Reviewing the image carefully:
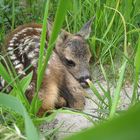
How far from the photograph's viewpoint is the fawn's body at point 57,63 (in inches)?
102

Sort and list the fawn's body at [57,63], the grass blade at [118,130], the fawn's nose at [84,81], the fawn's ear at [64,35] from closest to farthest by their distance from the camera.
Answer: the grass blade at [118,130], the fawn's body at [57,63], the fawn's nose at [84,81], the fawn's ear at [64,35]

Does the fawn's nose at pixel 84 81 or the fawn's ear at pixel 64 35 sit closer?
the fawn's nose at pixel 84 81

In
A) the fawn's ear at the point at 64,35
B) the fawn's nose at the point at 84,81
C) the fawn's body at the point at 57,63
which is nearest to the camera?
the fawn's body at the point at 57,63

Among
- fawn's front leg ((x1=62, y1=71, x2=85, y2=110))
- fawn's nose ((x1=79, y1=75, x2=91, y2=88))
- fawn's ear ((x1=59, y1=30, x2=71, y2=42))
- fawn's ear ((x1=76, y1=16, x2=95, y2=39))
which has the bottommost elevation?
fawn's nose ((x1=79, y1=75, x2=91, y2=88))

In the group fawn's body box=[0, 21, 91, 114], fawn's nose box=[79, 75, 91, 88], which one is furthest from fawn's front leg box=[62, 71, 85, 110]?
fawn's nose box=[79, 75, 91, 88]

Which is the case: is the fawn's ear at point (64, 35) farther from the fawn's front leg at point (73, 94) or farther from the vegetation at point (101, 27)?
the fawn's front leg at point (73, 94)

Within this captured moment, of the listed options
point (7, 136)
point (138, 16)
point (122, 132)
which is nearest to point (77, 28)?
point (138, 16)

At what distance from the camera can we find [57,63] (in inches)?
118

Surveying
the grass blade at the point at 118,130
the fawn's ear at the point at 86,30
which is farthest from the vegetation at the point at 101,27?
the grass blade at the point at 118,130

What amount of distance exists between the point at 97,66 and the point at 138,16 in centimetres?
52

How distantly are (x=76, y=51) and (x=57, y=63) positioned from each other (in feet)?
1.97

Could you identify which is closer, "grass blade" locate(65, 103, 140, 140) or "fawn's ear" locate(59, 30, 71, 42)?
"grass blade" locate(65, 103, 140, 140)

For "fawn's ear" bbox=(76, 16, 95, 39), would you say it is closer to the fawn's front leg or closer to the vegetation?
the vegetation

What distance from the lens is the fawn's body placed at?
8.46ft
